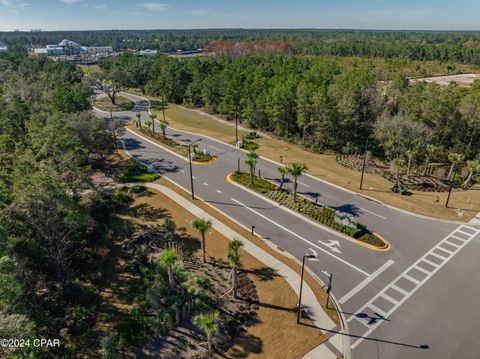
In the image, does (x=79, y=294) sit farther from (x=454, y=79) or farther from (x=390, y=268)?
(x=454, y=79)

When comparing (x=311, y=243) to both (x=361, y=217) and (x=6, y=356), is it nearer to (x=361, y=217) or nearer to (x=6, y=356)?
(x=361, y=217)

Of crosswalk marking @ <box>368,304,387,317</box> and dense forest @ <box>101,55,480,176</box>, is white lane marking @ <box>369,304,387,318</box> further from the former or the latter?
dense forest @ <box>101,55,480,176</box>

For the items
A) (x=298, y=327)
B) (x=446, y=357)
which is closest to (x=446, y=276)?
(x=446, y=357)

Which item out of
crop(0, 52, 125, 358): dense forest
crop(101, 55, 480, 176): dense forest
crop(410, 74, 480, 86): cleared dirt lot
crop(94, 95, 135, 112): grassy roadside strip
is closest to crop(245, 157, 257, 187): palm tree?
crop(0, 52, 125, 358): dense forest

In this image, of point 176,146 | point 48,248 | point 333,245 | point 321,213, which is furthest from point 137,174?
point 333,245

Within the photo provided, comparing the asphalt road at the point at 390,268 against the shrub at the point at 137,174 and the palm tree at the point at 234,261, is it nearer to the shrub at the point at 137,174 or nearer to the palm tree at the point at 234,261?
the shrub at the point at 137,174
